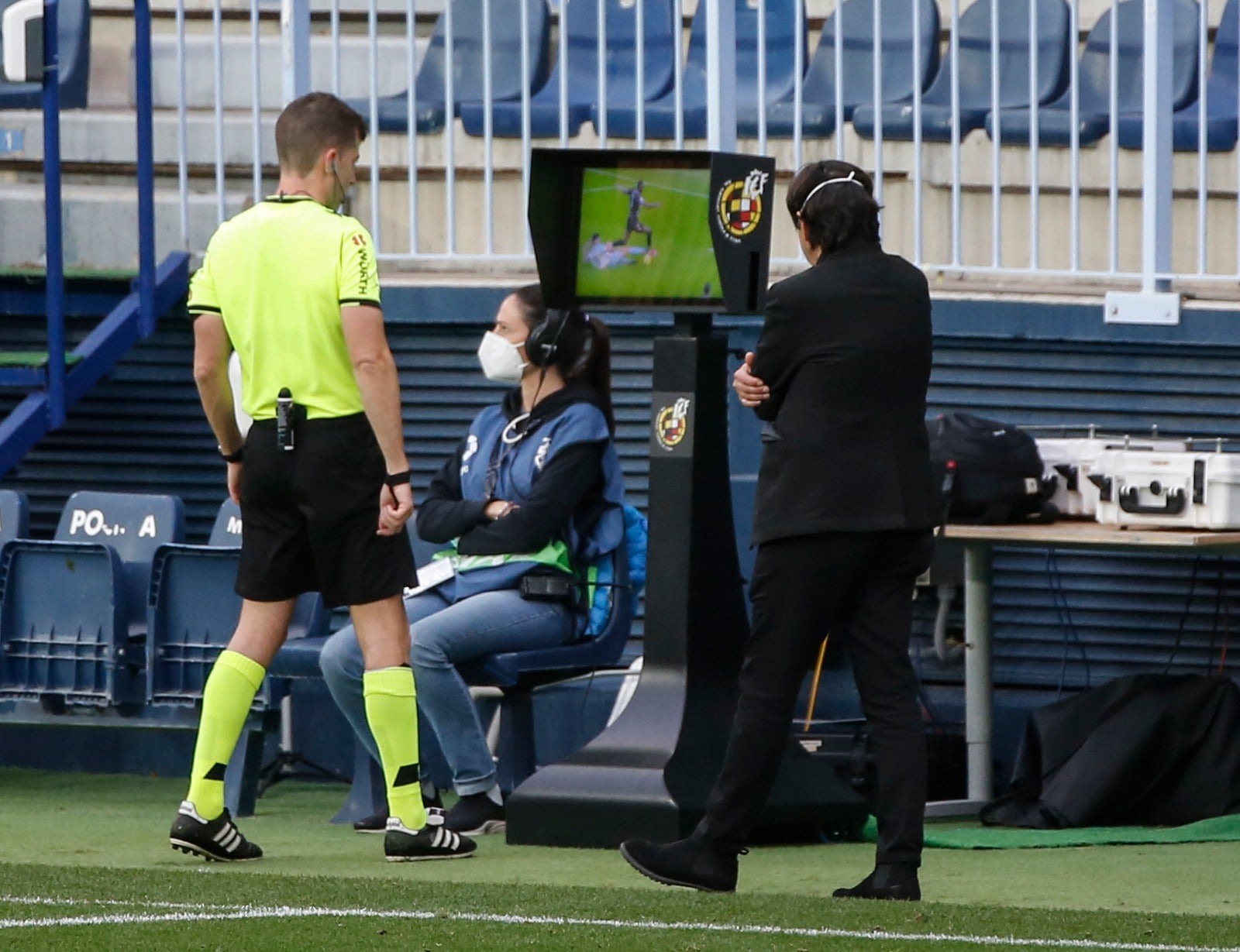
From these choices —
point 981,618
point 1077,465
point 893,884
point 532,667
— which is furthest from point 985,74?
point 893,884

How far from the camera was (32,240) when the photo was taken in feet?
29.4

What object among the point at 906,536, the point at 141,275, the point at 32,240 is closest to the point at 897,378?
the point at 906,536

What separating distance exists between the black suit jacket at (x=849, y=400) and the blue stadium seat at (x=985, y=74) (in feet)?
9.81

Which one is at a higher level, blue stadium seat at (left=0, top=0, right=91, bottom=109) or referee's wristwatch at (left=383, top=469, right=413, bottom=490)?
blue stadium seat at (left=0, top=0, right=91, bottom=109)

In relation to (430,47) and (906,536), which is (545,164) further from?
(430,47)

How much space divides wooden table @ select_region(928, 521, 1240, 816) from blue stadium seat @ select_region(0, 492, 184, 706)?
7.79 ft

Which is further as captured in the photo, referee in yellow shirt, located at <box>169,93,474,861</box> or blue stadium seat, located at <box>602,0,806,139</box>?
blue stadium seat, located at <box>602,0,806,139</box>

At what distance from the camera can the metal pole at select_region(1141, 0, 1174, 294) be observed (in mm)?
7449

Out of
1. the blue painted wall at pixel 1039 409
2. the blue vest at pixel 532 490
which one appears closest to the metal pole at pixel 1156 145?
the blue painted wall at pixel 1039 409

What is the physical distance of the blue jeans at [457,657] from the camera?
6551 mm

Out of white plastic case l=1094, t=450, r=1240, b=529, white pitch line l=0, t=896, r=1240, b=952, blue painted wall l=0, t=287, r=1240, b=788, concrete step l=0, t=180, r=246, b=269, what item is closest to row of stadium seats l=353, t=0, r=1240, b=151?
blue painted wall l=0, t=287, r=1240, b=788

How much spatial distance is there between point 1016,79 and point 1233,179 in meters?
0.89

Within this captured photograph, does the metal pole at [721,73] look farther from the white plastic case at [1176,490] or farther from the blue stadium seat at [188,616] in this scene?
the blue stadium seat at [188,616]

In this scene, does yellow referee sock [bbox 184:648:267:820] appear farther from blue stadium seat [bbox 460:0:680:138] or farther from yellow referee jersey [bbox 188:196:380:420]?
blue stadium seat [bbox 460:0:680:138]
